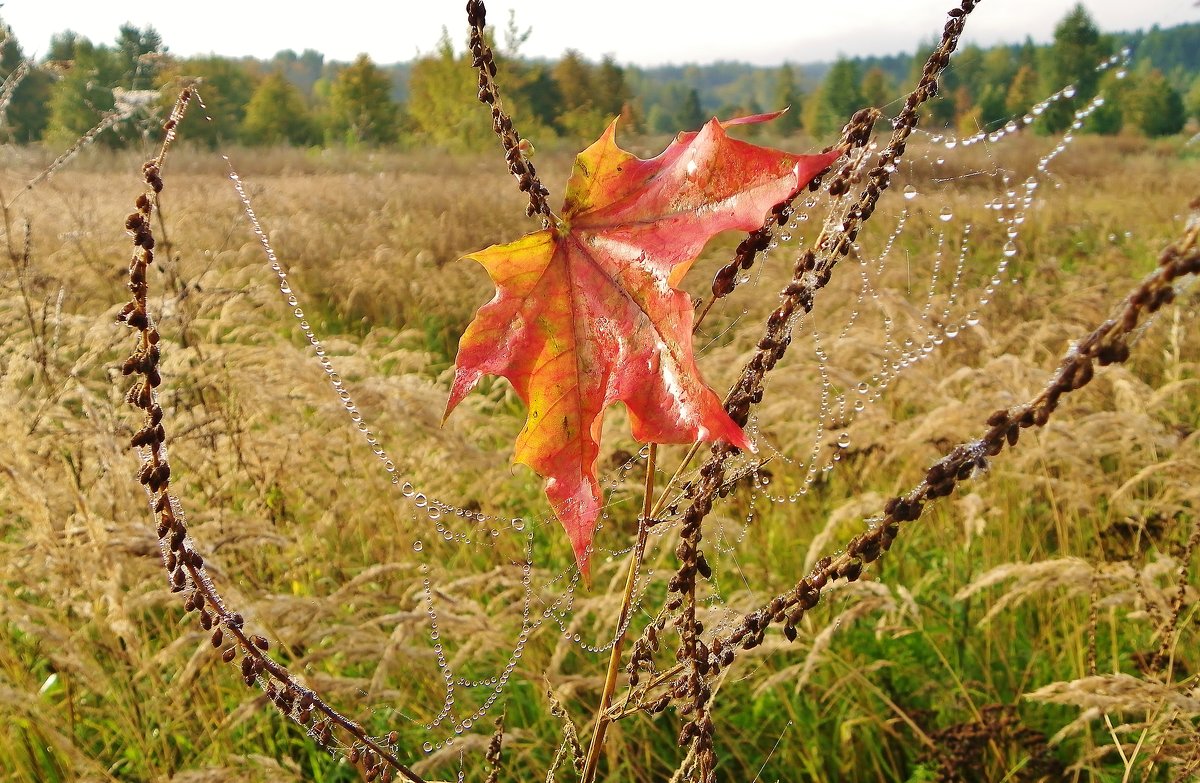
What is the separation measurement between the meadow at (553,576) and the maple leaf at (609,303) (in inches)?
12.8

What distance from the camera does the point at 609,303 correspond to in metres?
0.57

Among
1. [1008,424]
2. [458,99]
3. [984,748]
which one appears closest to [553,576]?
[984,748]

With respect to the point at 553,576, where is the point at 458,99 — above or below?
above

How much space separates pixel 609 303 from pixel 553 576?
5.90 ft

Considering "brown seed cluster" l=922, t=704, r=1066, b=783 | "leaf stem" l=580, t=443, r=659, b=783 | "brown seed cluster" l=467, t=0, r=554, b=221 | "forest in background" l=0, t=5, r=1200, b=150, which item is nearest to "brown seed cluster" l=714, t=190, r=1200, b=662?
"leaf stem" l=580, t=443, r=659, b=783

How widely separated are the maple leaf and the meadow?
326 millimetres

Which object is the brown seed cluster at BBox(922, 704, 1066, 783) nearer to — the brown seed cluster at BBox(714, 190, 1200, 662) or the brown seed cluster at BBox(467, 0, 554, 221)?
the brown seed cluster at BBox(714, 190, 1200, 662)

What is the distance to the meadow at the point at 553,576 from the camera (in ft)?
5.12

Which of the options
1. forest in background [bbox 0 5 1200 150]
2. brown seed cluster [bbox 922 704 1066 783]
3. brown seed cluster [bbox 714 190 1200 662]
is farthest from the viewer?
forest in background [bbox 0 5 1200 150]

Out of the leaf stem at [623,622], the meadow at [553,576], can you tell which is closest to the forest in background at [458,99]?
the meadow at [553,576]

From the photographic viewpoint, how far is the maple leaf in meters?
0.49

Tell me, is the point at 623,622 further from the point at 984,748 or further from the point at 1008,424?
the point at 984,748

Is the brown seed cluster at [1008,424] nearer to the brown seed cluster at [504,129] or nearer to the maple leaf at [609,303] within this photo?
the maple leaf at [609,303]

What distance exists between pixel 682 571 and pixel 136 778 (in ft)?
6.04
